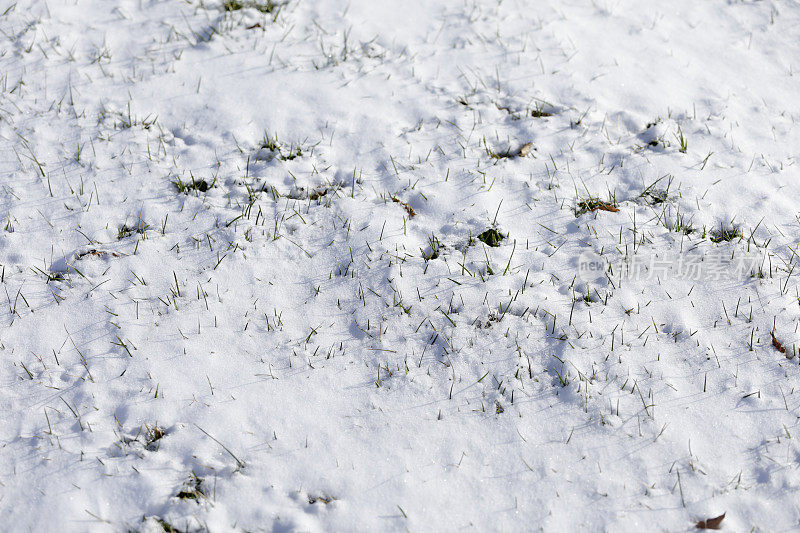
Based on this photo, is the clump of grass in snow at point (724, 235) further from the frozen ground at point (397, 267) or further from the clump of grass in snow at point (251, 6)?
the clump of grass in snow at point (251, 6)

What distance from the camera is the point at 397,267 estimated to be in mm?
3266

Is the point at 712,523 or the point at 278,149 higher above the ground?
the point at 278,149

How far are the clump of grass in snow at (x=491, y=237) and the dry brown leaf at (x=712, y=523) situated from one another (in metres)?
1.64

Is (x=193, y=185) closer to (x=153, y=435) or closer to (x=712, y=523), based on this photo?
(x=153, y=435)

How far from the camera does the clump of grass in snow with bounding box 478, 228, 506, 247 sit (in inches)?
134

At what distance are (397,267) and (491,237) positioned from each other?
0.57 m

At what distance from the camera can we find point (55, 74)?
4.40m

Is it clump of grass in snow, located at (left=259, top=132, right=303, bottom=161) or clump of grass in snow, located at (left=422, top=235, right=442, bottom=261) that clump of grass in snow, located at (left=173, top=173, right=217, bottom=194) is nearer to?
clump of grass in snow, located at (left=259, top=132, right=303, bottom=161)

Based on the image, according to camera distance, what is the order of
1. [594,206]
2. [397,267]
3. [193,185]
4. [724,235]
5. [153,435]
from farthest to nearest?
1. [193,185]
2. [594,206]
3. [724,235]
4. [397,267]
5. [153,435]

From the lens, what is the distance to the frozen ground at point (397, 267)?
252cm

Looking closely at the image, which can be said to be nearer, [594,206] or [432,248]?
[432,248]

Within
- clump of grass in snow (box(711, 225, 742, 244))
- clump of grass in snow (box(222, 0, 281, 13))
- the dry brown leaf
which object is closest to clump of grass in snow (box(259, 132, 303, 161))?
clump of grass in snow (box(222, 0, 281, 13))

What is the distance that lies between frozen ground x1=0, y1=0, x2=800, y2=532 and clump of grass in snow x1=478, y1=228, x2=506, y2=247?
0.5 inches

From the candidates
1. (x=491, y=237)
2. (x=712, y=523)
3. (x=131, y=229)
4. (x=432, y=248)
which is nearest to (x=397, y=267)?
(x=432, y=248)
